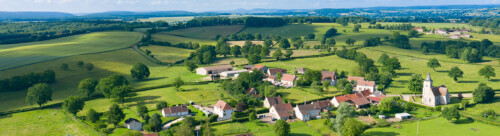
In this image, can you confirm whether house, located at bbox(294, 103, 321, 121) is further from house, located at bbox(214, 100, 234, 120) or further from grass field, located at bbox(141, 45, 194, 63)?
grass field, located at bbox(141, 45, 194, 63)

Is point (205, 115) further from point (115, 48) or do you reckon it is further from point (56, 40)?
point (56, 40)

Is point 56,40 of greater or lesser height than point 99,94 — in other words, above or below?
above

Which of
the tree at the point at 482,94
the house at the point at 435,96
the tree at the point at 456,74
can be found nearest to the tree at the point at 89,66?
the house at the point at 435,96

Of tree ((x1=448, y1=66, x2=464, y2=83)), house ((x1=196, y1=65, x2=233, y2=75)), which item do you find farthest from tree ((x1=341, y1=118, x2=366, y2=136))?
house ((x1=196, y1=65, x2=233, y2=75))

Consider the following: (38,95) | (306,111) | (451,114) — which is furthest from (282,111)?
(38,95)

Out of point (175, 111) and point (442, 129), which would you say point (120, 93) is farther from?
point (442, 129)

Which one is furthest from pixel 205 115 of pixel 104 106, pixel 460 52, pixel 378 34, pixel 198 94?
pixel 378 34

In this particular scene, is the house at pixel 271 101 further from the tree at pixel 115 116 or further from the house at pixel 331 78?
the tree at pixel 115 116

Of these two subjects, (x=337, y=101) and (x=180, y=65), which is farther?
(x=180, y=65)
